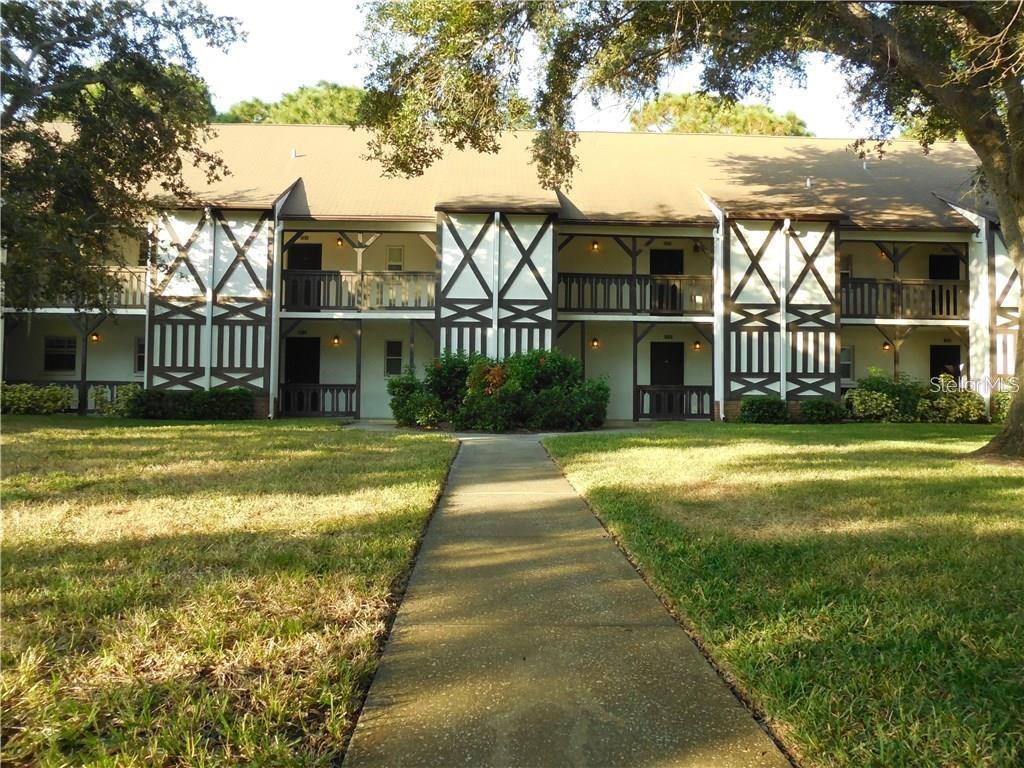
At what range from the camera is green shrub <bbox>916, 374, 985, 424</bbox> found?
1844cm

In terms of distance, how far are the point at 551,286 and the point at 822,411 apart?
316 inches

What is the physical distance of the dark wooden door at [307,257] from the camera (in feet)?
66.6

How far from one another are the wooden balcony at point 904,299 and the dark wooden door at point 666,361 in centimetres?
488

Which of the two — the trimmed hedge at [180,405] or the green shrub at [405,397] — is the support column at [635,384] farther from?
the trimmed hedge at [180,405]

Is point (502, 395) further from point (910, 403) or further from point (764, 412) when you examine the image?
point (910, 403)

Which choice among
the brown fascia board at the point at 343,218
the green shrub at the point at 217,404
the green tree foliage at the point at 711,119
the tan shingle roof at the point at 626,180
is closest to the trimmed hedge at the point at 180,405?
the green shrub at the point at 217,404

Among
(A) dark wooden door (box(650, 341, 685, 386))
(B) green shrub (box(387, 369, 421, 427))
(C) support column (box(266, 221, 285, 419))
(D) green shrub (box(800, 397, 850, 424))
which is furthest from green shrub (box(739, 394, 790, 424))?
(C) support column (box(266, 221, 285, 419))

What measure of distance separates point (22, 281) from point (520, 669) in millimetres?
13090

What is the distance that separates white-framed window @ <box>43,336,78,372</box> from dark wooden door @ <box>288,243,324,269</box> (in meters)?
6.84

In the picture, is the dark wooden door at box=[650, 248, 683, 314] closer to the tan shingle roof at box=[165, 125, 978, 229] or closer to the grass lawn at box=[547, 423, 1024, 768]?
the tan shingle roof at box=[165, 125, 978, 229]

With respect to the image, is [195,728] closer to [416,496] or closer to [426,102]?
[416,496]

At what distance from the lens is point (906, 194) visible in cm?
2117

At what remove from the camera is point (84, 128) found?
12.7 meters

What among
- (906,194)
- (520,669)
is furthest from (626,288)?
(520,669)
